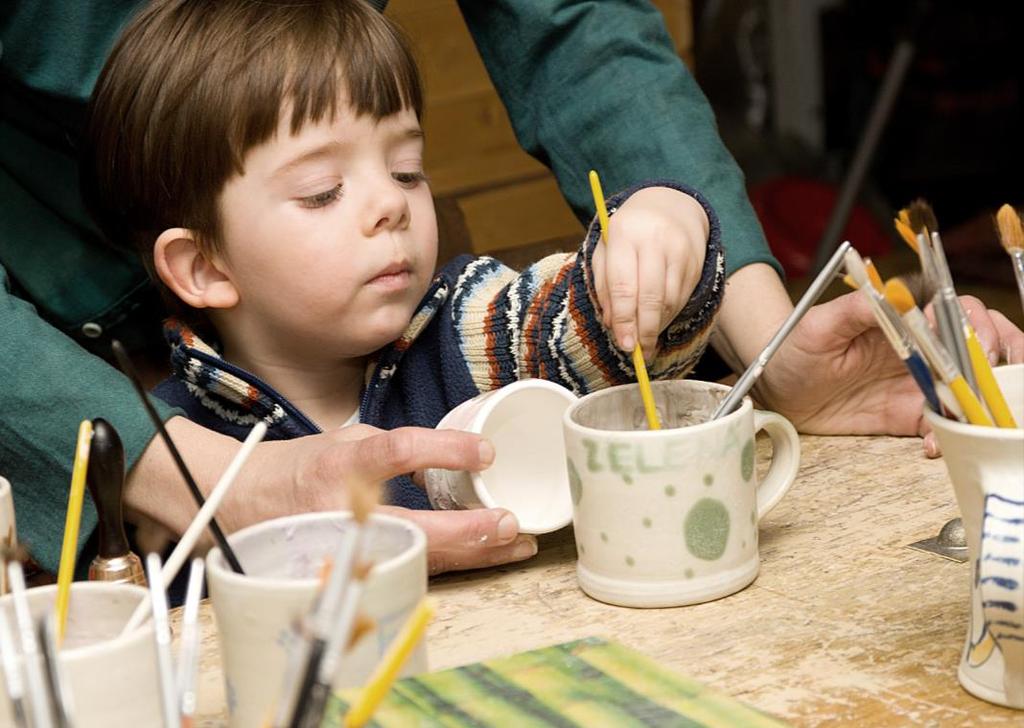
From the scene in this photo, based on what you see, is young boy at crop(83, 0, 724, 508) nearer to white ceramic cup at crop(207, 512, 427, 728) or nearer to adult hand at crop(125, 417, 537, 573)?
adult hand at crop(125, 417, 537, 573)

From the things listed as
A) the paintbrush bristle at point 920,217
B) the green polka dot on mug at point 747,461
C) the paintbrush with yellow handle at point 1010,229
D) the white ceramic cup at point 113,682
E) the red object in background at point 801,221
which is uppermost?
the paintbrush bristle at point 920,217

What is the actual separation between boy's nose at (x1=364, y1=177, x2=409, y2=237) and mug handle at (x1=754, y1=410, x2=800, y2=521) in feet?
1.02

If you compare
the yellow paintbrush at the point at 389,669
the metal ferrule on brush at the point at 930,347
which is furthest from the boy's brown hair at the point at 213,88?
the yellow paintbrush at the point at 389,669

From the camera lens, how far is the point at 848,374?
3.40 feet

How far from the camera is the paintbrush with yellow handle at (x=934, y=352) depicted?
547 millimetres

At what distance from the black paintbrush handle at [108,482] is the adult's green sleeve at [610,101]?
568 mm

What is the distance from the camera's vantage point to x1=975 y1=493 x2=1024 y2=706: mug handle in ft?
1.86

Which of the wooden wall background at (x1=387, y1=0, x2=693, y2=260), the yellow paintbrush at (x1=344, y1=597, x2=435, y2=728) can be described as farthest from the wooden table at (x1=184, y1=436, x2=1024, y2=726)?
the wooden wall background at (x1=387, y1=0, x2=693, y2=260)

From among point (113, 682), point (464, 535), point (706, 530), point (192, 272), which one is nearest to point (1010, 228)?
point (706, 530)

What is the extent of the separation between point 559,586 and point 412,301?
12.8 inches

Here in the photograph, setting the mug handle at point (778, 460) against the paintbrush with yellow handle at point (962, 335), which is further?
the mug handle at point (778, 460)

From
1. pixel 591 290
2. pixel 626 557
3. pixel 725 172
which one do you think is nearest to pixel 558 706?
pixel 626 557

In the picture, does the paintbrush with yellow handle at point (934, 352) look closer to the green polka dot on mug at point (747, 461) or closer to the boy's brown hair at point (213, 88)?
the green polka dot on mug at point (747, 461)

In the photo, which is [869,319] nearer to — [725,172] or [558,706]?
[725,172]
